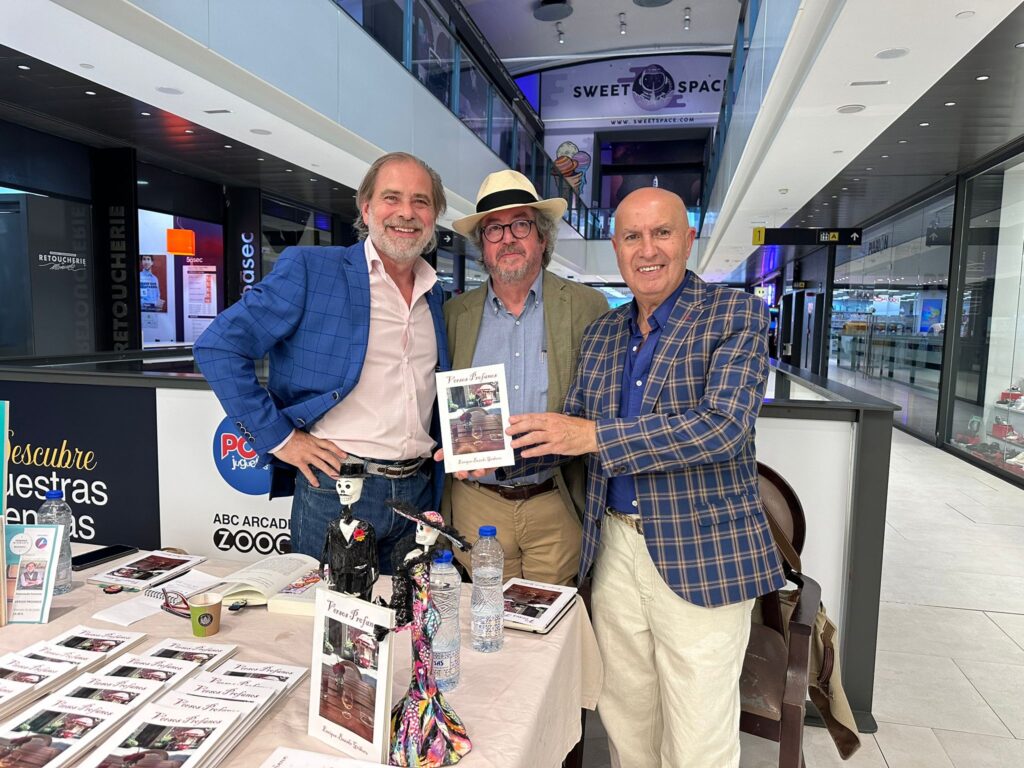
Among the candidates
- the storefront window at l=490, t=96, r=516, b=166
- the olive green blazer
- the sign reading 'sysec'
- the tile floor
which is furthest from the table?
the storefront window at l=490, t=96, r=516, b=166

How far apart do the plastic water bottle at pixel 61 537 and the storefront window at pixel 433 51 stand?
25.6ft

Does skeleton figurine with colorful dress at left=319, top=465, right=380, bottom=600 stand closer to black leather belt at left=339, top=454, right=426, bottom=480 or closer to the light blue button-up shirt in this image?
black leather belt at left=339, top=454, right=426, bottom=480

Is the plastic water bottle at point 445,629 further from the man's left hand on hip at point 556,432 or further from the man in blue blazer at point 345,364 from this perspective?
the man in blue blazer at point 345,364

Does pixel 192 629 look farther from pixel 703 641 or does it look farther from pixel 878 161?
pixel 878 161

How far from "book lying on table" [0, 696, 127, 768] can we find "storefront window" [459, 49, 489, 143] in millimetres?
10167

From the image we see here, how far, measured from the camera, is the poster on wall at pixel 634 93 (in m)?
25.2

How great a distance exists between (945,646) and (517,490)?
8.92ft

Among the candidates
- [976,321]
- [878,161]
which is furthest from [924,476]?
[878,161]

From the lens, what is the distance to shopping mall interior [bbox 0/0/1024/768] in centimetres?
285

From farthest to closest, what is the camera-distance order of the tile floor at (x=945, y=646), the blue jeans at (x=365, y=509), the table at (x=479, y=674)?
the tile floor at (x=945, y=646)
the blue jeans at (x=365, y=509)
the table at (x=479, y=674)

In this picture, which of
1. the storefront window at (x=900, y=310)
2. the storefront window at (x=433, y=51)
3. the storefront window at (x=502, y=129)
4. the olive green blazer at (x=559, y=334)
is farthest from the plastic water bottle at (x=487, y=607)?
the storefront window at (x=502, y=129)

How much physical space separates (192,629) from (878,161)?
28.2 ft

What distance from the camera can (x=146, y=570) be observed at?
1.95m

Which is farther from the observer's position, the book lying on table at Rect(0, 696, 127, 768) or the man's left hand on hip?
the man's left hand on hip
